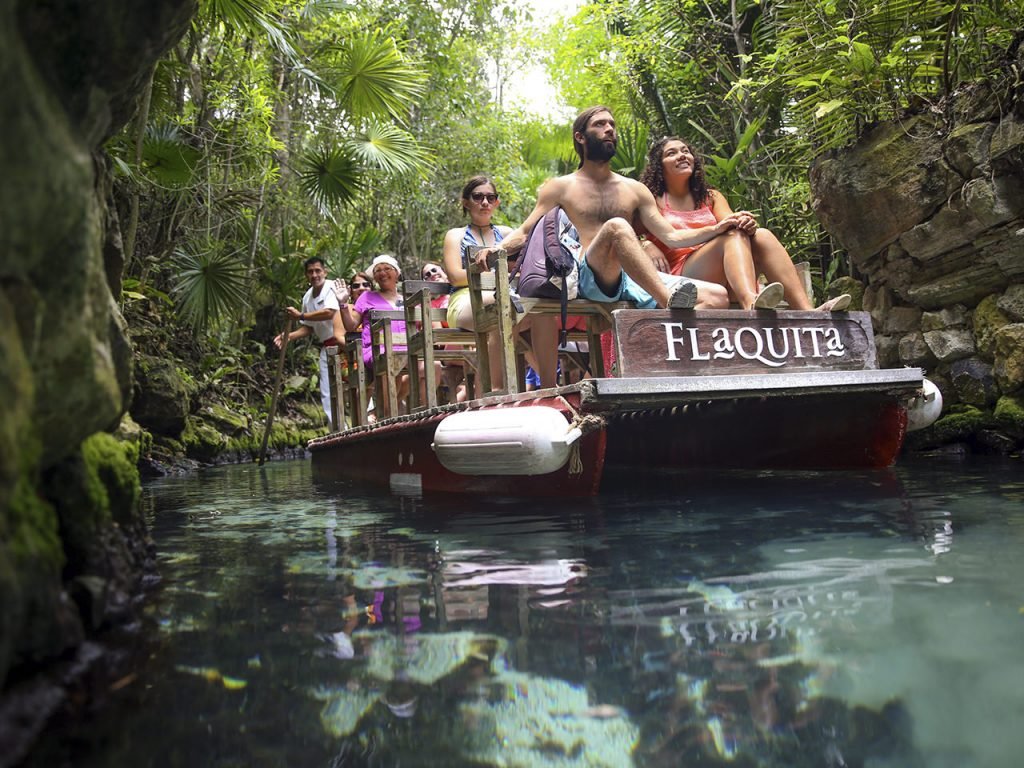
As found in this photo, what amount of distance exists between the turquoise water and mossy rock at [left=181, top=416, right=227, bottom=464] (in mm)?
7130

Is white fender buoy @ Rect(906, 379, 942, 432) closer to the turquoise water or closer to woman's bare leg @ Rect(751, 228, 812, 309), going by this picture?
woman's bare leg @ Rect(751, 228, 812, 309)

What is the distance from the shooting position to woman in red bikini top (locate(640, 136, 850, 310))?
4.17 m

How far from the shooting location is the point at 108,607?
1.68 meters

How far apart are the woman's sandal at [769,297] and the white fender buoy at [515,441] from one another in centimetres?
111

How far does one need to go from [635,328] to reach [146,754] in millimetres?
2759

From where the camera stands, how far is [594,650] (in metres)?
1.59

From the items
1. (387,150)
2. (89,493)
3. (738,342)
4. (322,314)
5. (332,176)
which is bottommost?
(89,493)

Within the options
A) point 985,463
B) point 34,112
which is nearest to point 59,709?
point 34,112

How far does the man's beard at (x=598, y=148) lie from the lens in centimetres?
452

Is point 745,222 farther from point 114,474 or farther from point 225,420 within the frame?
point 225,420

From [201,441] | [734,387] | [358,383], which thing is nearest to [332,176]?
[201,441]

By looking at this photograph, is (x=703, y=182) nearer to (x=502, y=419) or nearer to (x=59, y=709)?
(x=502, y=419)

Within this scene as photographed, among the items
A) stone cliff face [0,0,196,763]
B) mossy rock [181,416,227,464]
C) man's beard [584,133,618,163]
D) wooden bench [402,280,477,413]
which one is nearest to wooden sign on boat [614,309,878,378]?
wooden bench [402,280,477,413]

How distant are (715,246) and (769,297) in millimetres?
636
